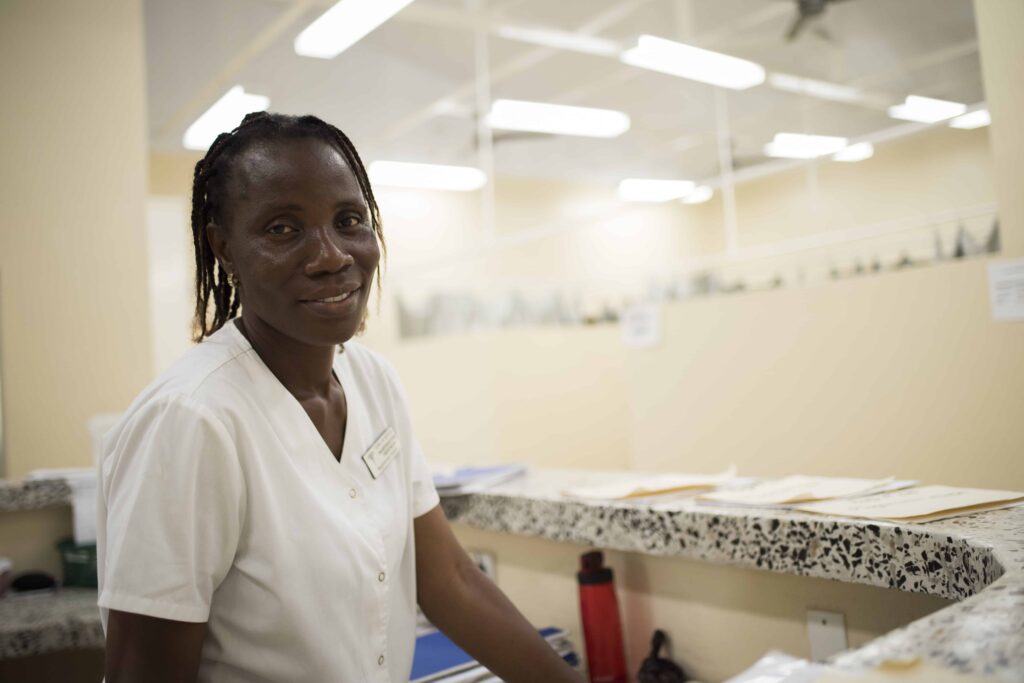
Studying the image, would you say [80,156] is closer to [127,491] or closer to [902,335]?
[127,491]

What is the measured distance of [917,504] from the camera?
Result: 993 mm

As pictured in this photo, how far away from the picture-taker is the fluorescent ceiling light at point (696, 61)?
434 centimetres

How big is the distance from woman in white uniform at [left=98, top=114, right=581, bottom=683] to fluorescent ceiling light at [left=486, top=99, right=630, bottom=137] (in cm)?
458

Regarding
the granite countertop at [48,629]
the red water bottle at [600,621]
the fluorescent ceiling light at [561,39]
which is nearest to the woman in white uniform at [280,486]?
the red water bottle at [600,621]

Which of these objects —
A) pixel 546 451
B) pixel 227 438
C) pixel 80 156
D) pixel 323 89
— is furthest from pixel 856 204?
pixel 227 438

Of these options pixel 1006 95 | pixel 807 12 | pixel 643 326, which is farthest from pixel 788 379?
pixel 807 12

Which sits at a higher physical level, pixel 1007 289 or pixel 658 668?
pixel 1007 289

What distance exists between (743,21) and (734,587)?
5.17 m

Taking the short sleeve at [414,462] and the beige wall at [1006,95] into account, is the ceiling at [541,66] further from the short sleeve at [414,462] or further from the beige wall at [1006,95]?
the short sleeve at [414,462]

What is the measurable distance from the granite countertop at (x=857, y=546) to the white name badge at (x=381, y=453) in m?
0.31

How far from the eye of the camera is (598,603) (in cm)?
123

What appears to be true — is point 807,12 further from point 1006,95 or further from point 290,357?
point 290,357

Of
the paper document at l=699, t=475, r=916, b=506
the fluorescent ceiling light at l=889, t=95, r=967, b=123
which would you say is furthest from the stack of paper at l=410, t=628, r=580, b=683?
the fluorescent ceiling light at l=889, t=95, r=967, b=123

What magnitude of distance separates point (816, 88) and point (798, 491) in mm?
6458
